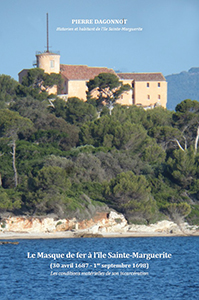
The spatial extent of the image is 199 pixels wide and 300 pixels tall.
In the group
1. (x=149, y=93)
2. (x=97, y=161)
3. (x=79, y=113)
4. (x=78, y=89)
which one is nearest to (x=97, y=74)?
(x=78, y=89)

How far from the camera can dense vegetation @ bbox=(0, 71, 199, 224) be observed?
50562 mm

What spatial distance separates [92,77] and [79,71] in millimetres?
2045

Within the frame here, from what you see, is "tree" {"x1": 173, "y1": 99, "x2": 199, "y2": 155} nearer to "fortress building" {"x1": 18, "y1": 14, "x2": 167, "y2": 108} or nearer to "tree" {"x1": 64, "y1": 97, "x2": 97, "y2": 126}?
"tree" {"x1": 64, "y1": 97, "x2": 97, "y2": 126}

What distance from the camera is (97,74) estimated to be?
85000 millimetres

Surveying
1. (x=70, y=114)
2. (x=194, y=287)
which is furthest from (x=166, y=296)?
(x=70, y=114)

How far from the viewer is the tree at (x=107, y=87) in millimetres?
79250

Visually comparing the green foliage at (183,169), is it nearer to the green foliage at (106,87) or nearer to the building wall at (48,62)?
the green foliage at (106,87)

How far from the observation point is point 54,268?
3688cm

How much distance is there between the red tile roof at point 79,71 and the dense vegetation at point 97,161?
20.5 ft

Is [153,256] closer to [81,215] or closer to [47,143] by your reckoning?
[81,215]

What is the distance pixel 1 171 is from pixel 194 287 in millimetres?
27144

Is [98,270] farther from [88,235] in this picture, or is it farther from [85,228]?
[85,228]

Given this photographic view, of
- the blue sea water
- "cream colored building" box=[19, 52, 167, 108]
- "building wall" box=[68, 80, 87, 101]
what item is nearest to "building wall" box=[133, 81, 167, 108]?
"cream colored building" box=[19, 52, 167, 108]

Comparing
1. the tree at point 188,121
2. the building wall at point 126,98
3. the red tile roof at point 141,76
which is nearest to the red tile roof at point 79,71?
the red tile roof at point 141,76
